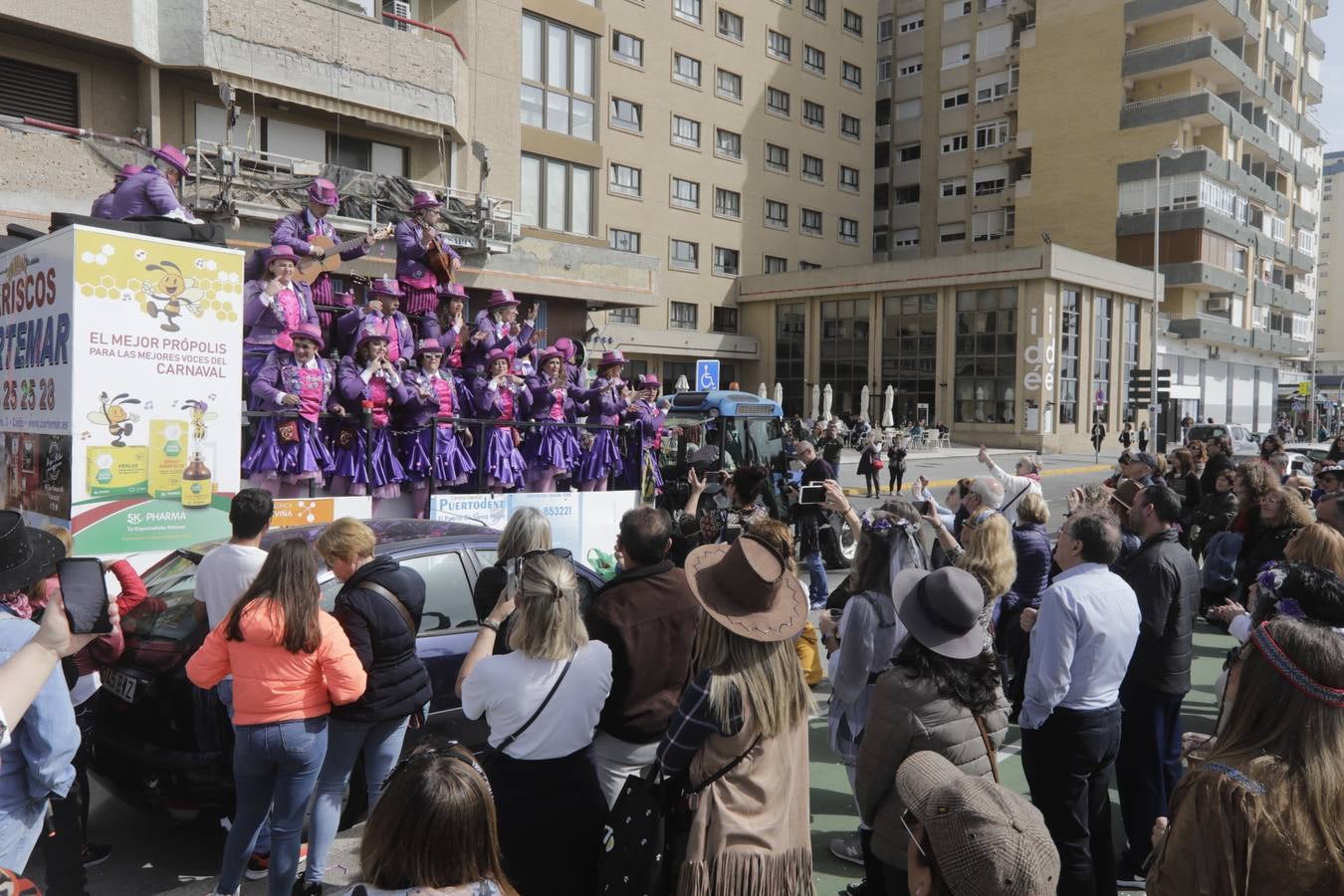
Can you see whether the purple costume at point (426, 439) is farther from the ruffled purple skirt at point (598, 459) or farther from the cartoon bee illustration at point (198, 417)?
the cartoon bee illustration at point (198, 417)

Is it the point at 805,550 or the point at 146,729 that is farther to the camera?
the point at 805,550

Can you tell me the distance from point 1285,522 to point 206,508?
7.32 metres

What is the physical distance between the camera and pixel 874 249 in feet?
187


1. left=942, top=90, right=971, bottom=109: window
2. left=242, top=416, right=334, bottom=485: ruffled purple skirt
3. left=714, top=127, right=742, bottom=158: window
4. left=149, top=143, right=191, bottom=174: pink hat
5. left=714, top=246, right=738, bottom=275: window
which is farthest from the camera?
left=942, top=90, right=971, bottom=109: window

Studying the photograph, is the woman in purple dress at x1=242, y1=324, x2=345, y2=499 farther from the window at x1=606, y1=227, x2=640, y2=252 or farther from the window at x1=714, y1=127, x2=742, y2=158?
the window at x1=714, y1=127, x2=742, y2=158

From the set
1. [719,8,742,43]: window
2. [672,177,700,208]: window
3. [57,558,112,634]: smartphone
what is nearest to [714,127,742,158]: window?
[672,177,700,208]: window

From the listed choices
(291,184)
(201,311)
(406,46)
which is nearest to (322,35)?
(406,46)

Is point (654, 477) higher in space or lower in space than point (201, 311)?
lower

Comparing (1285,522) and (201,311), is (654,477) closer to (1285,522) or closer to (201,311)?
(201,311)

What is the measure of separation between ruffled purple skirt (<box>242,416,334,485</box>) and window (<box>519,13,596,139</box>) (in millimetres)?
24764

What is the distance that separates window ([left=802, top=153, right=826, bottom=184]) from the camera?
163ft

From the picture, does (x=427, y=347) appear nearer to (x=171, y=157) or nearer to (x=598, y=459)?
(x=598, y=459)

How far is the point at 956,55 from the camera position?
53.6m

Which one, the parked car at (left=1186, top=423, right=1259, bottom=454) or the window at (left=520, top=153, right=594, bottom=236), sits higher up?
the window at (left=520, top=153, right=594, bottom=236)
